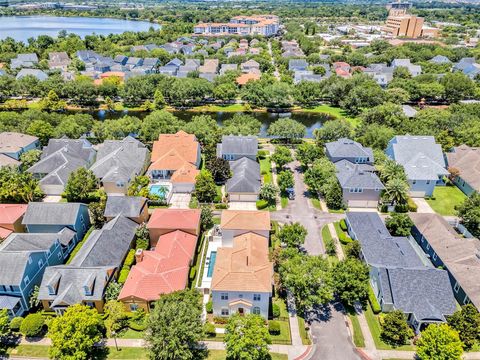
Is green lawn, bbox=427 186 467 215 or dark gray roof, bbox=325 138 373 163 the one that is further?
dark gray roof, bbox=325 138 373 163

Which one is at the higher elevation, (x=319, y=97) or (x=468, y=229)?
(x=319, y=97)

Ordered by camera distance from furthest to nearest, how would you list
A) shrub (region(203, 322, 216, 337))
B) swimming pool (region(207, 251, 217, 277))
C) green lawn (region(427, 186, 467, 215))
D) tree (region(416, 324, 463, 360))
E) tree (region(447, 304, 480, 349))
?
green lawn (region(427, 186, 467, 215)) < swimming pool (region(207, 251, 217, 277)) < shrub (region(203, 322, 216, 337)) < tree (region(447, 304, 480, 349)) < tree (region(416, 324, 463, 360))

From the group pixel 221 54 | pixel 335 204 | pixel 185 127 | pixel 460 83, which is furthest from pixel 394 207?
pixel 221 54

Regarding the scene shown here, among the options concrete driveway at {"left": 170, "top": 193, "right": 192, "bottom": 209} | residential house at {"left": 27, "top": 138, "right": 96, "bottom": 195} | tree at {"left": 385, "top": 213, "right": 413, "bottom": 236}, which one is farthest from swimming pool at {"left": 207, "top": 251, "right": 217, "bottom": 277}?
residential house at {"left": 27, "top": 138, "right": 96, "bottom": 195}

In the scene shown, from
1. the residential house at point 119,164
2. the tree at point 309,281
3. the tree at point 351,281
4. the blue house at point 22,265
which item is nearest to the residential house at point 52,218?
the blue house at point 22,265

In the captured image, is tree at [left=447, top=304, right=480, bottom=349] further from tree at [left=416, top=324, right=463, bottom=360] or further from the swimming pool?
the swimming pool

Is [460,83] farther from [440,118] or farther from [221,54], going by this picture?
[221,54]
